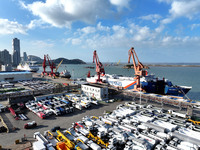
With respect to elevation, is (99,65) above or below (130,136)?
above

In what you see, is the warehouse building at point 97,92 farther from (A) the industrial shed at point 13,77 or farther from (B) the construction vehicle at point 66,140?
(A) the industrial shed at point 13,77

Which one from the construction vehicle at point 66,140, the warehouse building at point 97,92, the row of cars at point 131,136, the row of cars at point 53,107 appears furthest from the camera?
the warehouse building at point 97,92

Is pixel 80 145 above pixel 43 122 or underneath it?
above

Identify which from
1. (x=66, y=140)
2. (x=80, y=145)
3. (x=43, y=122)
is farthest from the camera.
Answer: (x=43, y=122)

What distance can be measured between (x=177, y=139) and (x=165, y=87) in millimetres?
33419

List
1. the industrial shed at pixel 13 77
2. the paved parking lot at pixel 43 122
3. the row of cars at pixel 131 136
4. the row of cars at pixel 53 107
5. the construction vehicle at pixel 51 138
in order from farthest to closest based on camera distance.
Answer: the industrial shed at pixel 13 77 < the row of cars at pixel 53 107 < the paved parking lot at pixel 43 122 < the construction vehicle at pixel 51 138 < the row of cars at pixel 131 136

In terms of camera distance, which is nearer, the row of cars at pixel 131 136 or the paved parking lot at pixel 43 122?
the row of cars at pixel 131 136

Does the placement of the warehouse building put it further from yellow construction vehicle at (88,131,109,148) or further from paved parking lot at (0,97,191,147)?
yellow construction vehicle at (88,131,109,148)

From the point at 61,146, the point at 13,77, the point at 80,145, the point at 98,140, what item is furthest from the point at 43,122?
the point at 13,77

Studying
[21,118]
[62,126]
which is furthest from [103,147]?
[21,118]

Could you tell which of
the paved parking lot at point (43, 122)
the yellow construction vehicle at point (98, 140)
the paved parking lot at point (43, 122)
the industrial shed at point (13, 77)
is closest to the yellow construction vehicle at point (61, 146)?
the yellow construction vehicle at point (98, 140)

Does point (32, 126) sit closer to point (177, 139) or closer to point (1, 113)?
point (1, 113)

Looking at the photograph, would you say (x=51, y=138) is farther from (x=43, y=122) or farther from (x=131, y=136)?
(x=131, y=136)

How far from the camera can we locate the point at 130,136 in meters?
17.9
